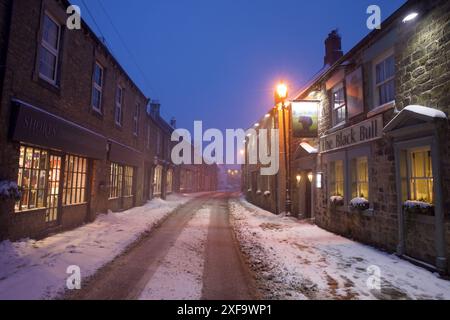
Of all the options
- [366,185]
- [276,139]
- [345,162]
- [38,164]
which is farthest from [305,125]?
[38,164]

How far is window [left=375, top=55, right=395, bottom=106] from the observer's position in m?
8.23

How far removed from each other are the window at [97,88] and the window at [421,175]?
10638 millimetres

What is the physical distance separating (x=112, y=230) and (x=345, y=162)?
7994 mm

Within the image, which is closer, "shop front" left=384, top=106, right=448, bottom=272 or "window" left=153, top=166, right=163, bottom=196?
"shop front" left=384, top=106, right=448, bottom=272

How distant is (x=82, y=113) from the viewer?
10.6m

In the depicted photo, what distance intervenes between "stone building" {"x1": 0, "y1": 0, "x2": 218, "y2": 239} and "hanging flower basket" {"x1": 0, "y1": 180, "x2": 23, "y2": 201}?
0.07 feet

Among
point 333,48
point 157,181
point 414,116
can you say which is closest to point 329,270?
point 414,116

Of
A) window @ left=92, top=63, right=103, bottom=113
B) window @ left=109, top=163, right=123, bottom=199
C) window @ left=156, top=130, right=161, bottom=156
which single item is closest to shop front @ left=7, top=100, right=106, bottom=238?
window @ left=92, top=63, right=103, bottom=113

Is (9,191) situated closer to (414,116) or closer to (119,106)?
(414,116)

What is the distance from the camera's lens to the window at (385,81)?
8227 millimetres

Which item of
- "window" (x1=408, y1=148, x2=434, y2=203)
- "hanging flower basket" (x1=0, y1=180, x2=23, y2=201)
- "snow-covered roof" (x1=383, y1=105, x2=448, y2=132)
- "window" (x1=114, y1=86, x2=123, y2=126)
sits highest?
"window" (x1=114, y1=86, x2=123, y2=126)

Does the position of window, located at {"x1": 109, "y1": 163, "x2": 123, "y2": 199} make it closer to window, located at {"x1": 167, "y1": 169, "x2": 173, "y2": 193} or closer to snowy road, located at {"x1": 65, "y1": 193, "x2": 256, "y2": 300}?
snowy road, located at {"x1": 65, "y1": 193, "x2": 256, "y2": 300}

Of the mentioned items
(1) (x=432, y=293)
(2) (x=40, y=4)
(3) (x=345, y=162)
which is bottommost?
(1) (x=432, y=293)
